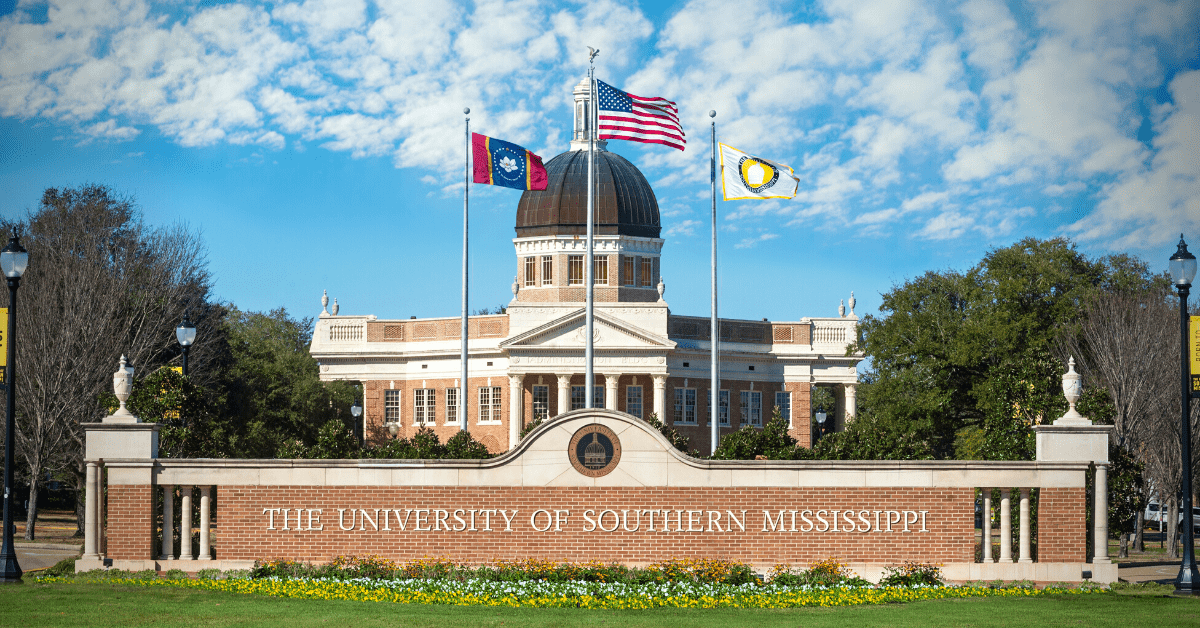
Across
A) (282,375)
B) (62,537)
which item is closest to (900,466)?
(62,537)

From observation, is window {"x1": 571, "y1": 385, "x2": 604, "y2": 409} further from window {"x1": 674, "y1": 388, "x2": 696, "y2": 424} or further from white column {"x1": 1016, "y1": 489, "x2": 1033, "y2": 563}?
white column {"x1": 1016, "y1": 489, "x2": 1033, "y2": 563}

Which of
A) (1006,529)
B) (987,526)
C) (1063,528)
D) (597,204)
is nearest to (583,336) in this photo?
(597,204)

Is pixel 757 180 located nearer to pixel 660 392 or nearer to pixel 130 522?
pixel 130 522

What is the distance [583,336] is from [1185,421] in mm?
44256

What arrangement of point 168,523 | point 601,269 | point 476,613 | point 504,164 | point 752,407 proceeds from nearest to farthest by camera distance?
point 476,613
point 168,523
point 504,164
point 752,407
point 601,269

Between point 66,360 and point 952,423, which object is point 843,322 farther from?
point 66,360

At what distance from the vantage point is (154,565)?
883 inches

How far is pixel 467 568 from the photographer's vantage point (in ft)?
72.2

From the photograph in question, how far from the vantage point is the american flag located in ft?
123

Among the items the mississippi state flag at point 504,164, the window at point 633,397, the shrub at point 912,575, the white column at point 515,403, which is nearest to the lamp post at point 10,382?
the shrub at point 912,575

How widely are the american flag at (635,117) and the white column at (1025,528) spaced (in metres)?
18.3

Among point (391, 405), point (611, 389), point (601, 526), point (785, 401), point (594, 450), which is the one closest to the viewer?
point (601, 526)

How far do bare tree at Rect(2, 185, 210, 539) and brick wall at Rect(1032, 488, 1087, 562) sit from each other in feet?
96.4

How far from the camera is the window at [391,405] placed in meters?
70.2
